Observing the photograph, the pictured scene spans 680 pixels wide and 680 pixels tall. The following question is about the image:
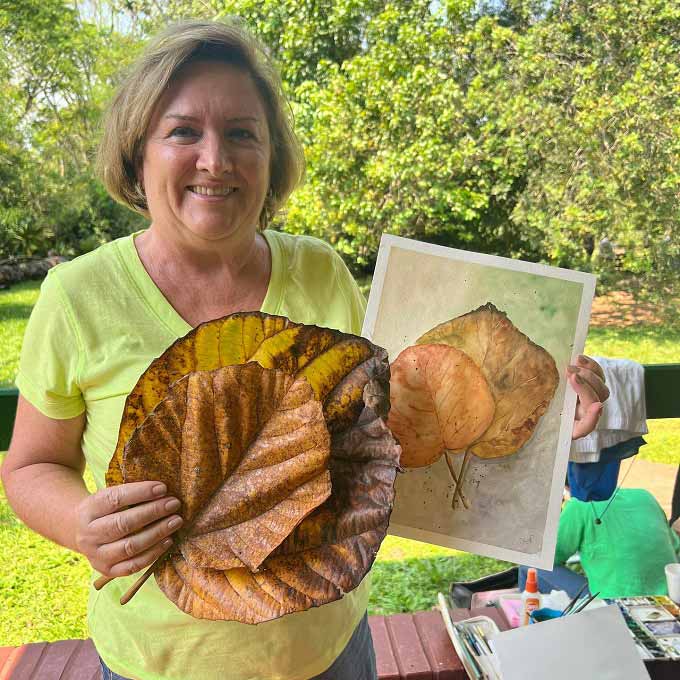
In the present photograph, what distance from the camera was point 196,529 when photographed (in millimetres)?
585

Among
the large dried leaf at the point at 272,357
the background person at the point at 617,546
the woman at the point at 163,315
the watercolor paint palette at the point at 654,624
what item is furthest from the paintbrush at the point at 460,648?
the large dried leaf at the point at 272,357

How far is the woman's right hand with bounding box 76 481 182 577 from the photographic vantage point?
57 centimetres

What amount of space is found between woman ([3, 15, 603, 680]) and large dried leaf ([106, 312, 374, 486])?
0.46 feet

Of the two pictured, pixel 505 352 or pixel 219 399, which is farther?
pixel 505 352

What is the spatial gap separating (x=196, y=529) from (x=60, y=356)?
284mm

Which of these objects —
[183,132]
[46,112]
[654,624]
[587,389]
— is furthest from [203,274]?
[46,112]

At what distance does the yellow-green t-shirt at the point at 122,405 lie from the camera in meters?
0.75

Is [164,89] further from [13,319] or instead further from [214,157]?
[13,319]

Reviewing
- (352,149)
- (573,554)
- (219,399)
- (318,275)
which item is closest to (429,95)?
(352,149)

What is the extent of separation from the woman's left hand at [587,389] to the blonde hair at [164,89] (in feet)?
1.54

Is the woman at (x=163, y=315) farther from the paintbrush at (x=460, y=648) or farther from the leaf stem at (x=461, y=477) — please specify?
the paintbrush at (x=460, y=648)

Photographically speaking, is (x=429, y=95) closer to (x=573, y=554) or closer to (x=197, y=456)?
(x=573, y=554)

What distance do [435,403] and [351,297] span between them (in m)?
0.19

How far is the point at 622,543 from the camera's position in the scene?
6.47 feet
